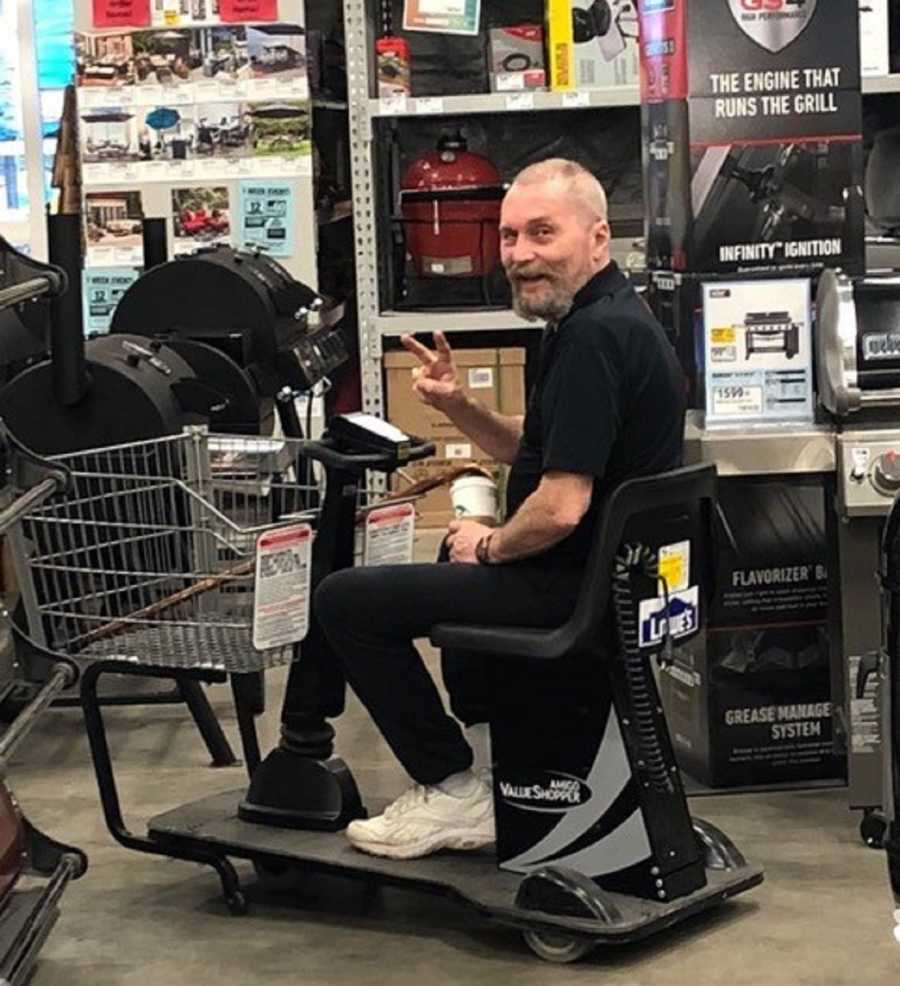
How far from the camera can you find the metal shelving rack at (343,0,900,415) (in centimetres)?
710

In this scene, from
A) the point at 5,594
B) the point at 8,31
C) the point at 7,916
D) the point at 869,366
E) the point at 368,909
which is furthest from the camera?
the point at 8,31

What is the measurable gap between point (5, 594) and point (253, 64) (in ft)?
8.39

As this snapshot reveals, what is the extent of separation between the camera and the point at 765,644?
4.48 m

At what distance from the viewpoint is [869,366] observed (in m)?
4.09

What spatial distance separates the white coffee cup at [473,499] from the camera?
3.81m

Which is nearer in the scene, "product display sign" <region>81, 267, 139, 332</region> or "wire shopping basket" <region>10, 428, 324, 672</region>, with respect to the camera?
"wire shopping basket" <region>10, 428, 324, 672</region>

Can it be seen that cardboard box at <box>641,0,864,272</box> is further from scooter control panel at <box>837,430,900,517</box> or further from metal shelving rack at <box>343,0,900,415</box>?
metal shelving rack at <box>343,0,900,415</box>

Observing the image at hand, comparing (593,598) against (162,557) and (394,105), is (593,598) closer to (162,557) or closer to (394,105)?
(162,557)

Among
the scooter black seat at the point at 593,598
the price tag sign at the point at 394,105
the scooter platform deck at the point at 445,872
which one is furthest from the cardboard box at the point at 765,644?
the price tag sign at the point at 394,105

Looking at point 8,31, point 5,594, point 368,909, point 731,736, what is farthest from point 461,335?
point 368,909

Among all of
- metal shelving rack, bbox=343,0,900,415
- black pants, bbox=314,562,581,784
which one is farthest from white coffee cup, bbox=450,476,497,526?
metal shelving rack, bbox=343,0,900,415

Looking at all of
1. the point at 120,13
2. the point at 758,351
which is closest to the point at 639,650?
the point at 758,351

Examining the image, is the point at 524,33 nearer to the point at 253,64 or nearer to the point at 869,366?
the point at 253,64

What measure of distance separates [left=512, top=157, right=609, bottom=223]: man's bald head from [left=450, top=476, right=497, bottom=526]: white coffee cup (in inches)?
22.0
